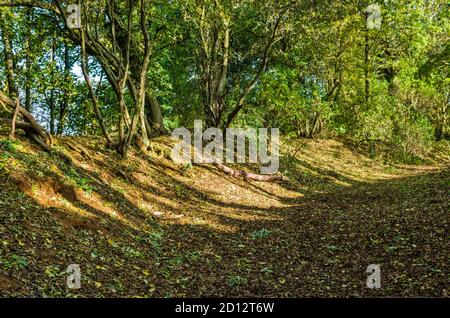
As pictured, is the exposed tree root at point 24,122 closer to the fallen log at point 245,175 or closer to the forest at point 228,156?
the forest at point 228,156

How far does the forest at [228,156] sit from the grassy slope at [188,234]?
0.05 m

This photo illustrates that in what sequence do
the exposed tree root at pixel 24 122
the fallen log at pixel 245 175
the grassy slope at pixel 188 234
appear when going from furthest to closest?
1. the fallen log at pixel 245 175
2. the exposed tree root at pixel 24 122
3. the grassy slope at pixel 188 234

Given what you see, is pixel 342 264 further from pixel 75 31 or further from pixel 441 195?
pixel 75 31

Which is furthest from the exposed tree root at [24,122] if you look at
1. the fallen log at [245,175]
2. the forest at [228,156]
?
the fallen log at [245,175]

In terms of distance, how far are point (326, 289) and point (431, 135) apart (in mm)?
26000

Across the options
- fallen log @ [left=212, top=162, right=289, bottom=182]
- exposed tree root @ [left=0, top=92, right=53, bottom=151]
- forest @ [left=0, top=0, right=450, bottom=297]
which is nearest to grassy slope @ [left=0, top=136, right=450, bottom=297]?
forest @ [left=0, top=0, right=450, bottom=297]

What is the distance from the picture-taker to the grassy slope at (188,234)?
21.9ft

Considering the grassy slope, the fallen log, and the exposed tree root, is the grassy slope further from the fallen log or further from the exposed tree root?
the fallen log

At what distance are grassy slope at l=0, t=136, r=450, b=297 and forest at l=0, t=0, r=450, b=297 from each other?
0.15ft

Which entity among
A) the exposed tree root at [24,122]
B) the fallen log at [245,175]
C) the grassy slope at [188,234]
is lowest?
the fallen log at [245,175]

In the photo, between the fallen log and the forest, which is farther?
the fallen log

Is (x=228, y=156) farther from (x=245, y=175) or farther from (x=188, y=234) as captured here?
(x=188, y=234)

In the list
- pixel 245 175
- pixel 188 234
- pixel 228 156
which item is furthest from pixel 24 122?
pixel 228 156

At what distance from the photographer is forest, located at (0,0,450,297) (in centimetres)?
728
